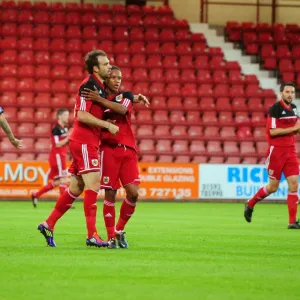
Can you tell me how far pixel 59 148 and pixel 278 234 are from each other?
8.24 metres

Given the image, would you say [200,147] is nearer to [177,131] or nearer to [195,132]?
[195,132]

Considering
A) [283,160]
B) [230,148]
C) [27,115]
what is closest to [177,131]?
[230,148]

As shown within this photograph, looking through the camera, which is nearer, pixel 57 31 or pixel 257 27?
pixel 57 31

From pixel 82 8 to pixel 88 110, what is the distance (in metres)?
18.7

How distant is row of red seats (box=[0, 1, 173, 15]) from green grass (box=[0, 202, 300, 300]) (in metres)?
14.2

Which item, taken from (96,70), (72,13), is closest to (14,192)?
(72,13)

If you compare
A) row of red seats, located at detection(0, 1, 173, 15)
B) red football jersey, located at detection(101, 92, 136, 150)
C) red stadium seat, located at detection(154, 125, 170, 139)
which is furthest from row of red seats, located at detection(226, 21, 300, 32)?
red football jersey, located at detection(101, 92, 136, 150)

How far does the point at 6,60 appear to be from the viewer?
82.6ft

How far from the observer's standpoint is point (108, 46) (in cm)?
2628

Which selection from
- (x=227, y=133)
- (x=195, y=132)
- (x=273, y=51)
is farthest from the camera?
(x=273, y=51)

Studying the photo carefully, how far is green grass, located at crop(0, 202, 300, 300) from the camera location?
6289 millimetres

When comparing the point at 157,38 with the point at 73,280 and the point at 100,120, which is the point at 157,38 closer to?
the point at 100,120

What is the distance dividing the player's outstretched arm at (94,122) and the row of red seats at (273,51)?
63.7 ft

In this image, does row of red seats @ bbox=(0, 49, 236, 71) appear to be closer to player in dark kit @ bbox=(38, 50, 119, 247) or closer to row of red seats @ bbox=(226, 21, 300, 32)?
row of red seats @ bbox=(226, 21, 300, 32)
